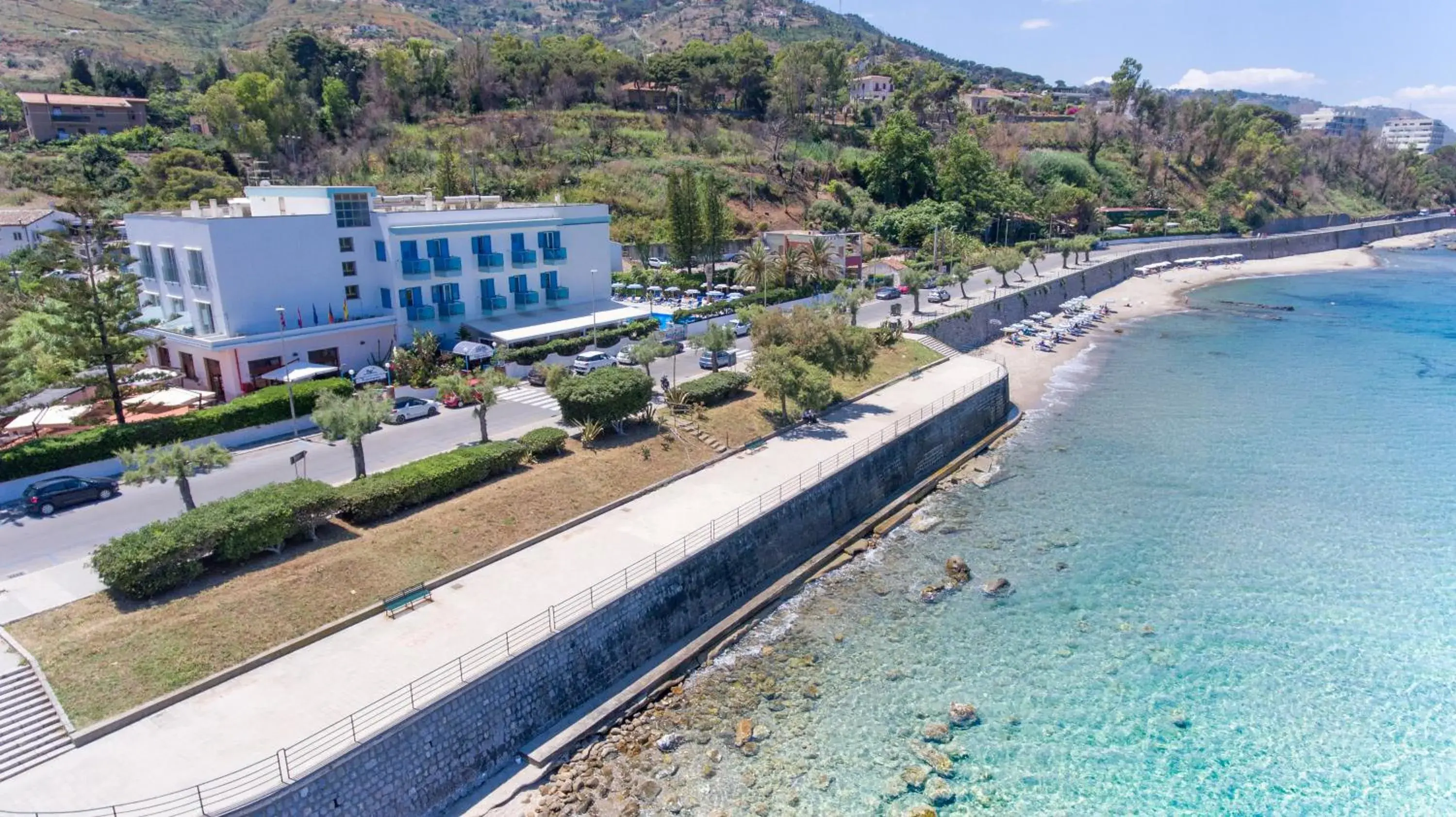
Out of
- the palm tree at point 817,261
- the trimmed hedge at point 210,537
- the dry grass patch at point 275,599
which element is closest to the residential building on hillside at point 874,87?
the palm tree at point 817,261

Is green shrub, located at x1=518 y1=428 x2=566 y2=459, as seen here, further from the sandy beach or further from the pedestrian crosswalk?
the sandy beach

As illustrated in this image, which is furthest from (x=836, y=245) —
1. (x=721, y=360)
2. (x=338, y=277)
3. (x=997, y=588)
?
(x=997, y=588)

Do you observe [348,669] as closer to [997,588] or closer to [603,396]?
[603,396]

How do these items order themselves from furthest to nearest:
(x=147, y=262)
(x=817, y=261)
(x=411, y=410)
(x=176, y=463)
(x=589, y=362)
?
(x=817, y=261), (x=589, y=362), (x=147, y=262), (x=411, y=410), (x=176, y=463)

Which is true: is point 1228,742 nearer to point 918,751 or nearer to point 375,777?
point 918,751

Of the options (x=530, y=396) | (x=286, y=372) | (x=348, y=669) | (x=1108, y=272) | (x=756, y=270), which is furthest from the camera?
(x=1108, y=272)

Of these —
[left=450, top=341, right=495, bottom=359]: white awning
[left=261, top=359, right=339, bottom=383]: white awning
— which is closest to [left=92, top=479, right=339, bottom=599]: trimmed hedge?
[left=261, top=359, right=339, bottom=383]: white awning
